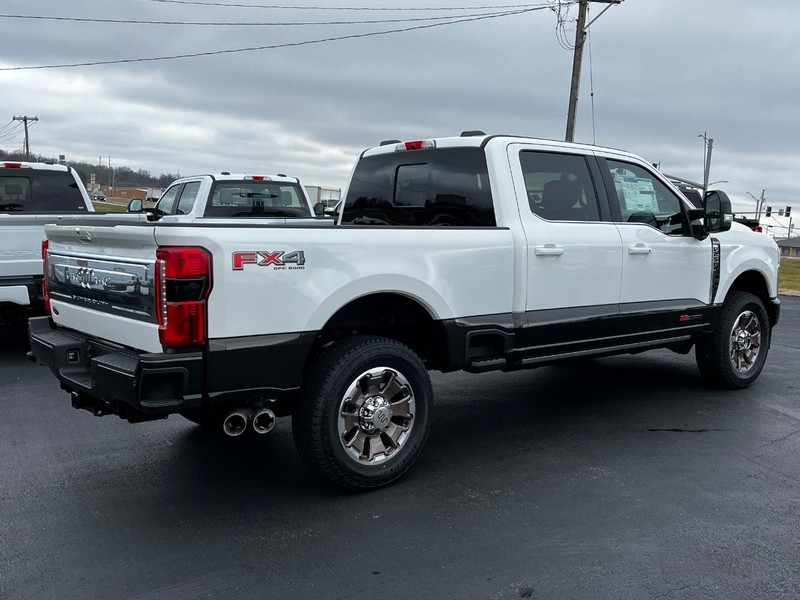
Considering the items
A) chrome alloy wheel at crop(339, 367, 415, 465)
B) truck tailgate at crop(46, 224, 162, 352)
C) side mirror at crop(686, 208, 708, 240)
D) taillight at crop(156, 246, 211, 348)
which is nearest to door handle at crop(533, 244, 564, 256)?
chrome alloy wheel at crop(339, 367, 415, 465)

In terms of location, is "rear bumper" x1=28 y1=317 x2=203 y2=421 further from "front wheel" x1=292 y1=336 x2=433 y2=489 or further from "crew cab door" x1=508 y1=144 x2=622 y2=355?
"crew cab door" x1=508 y1=144 x2=622 y2=355

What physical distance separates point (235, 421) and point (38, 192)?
23.9ft

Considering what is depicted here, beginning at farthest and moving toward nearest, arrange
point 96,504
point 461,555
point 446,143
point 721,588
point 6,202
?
point 6,202 → point 446,143 → point 96,504 → point 461,555 → point 721,588

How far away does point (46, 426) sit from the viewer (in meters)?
5.71

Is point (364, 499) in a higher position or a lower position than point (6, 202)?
lower

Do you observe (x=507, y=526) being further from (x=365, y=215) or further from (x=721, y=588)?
(x=365, y=215)

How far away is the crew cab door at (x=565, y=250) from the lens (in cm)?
514

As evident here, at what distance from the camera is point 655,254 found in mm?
5973

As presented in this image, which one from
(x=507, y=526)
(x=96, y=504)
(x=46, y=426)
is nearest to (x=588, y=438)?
(x=507, y=526)

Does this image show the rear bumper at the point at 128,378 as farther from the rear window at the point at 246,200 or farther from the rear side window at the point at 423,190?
the rear window at the point at 246,200

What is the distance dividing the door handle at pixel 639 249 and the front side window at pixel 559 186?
1.22 feet

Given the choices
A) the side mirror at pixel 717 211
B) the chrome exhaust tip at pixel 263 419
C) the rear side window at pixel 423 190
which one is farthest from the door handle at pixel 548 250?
the chrome exhaust tip at pixel 263 419

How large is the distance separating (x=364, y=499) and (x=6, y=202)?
7.61 metres

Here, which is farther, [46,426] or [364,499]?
[46,426]
